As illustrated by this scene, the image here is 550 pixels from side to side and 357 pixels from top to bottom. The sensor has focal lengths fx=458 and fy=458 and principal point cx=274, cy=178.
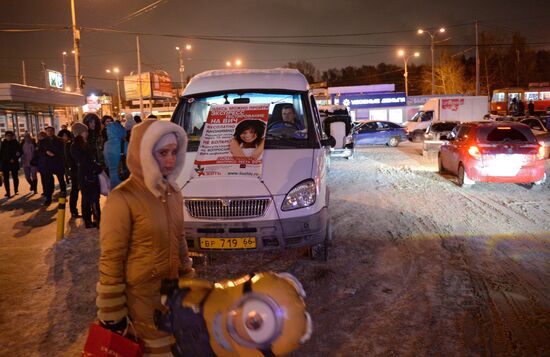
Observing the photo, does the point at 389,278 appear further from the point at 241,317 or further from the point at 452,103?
the point at 452,103

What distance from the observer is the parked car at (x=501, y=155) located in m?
10.8

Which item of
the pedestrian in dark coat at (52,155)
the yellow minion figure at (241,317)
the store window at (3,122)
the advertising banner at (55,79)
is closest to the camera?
the yellow minion figure at (241,317)

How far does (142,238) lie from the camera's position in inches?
98.3

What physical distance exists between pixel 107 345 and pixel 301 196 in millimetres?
3458

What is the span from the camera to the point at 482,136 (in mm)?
11367

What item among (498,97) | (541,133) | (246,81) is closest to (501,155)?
(246,81)

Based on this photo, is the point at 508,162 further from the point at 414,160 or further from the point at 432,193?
the point at 414,160

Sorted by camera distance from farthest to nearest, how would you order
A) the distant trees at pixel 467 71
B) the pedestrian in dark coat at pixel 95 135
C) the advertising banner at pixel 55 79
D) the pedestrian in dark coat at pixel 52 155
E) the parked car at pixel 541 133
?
1. the distant trees at pixel 467 71
2. the advertising banner at pixel 55 79
3. the parked car at pixel 541 133
4. the pedestrian in dark coat at pixel 52 155
5. the pedestrian in dark coat at pixel 95 135

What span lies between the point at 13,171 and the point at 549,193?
568 inches

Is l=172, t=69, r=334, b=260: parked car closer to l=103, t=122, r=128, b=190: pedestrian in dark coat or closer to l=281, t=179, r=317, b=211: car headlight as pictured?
l=281, t=179, r=317, b=211: car headlight

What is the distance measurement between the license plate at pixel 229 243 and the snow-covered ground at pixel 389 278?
32 centimetres

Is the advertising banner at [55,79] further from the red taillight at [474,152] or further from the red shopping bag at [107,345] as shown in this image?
the red shopping bag at [107,345]

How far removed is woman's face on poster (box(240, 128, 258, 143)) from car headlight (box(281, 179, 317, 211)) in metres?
1.07

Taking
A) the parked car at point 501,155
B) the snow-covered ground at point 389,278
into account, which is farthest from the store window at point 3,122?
the parked car at point 501,155
